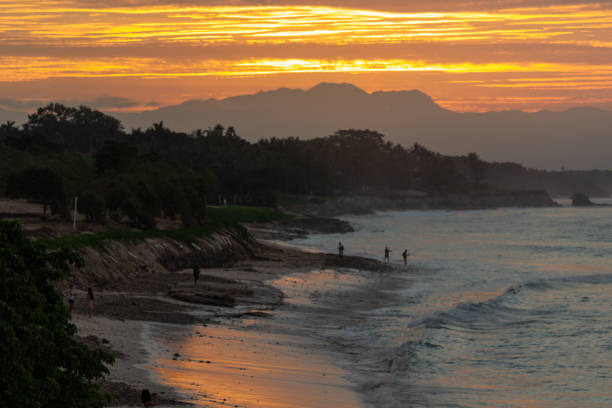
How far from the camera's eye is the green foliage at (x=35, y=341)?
11438 mm

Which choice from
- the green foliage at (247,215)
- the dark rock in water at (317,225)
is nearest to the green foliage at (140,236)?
the dark rock in water at (317,225)

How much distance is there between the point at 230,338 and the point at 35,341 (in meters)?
14.5

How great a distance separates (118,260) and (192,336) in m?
15.9

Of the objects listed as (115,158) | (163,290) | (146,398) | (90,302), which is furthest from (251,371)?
(115,158)

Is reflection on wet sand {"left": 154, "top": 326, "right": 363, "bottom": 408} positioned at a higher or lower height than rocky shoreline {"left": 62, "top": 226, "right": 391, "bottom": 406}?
lower

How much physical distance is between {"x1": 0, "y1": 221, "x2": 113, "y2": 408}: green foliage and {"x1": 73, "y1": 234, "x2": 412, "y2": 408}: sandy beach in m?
4.06

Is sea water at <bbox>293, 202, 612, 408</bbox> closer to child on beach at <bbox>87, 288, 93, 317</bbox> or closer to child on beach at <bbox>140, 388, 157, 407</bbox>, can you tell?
child on beach at <bbox>140, 388, 157, 407</bbox>

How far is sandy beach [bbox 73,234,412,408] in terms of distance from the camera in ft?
63.8

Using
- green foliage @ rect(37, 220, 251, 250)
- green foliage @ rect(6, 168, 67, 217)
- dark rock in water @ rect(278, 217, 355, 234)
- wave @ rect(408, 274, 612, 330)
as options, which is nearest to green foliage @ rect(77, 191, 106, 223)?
green foliage @ rect(6, 168, 67, 217)

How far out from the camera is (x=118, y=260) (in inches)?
1593

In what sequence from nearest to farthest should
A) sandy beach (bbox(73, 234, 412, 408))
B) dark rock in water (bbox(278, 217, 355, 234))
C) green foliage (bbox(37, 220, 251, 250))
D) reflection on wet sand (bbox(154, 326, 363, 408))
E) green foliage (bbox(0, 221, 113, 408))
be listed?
green foliage (bbox(0, 221, 113, 408)), reflection on wet sand (bbox(154, 326, 363, 408)), sandy beach (bbox(73, 234, 412, 408)), green foliage (bbox(37, 220, 251, 250)), dark rock in water (bbox(278, 217, 355, 234))

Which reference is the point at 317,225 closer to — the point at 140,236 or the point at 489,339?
the point at 140,236

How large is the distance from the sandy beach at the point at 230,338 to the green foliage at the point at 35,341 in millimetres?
4060

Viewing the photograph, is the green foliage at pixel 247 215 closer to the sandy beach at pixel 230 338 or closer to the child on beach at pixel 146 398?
the sandy beach at pixel 230 338
